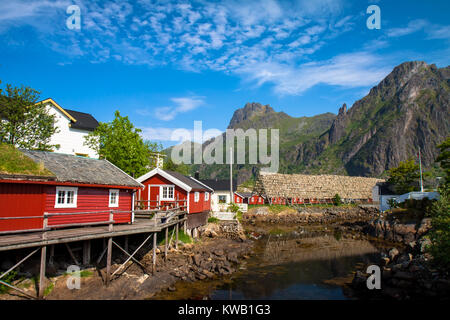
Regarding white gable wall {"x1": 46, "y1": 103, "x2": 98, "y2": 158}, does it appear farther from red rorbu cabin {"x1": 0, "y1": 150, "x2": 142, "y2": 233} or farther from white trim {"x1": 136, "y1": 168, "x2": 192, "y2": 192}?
red rorbu cabin {"x1": 0, "y1": 150, "x2": 142, "y2": 233}

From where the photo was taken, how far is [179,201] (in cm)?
2670

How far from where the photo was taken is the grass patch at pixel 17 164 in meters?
14.6

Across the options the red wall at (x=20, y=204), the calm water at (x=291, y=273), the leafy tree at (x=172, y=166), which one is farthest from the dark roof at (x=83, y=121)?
the calm water at (x=291, y=273)

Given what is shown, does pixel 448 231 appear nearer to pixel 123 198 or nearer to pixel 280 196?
pixel 123 198

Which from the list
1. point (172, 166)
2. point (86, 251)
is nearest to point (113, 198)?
point (86, 251)

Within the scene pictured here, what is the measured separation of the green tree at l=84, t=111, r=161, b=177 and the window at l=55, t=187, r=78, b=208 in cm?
1370

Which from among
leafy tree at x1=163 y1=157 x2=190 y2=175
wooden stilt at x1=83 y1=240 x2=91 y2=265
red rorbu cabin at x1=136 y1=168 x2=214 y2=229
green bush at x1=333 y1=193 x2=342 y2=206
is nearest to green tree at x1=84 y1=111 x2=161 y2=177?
red rorbu cabin at x1=136 y1=168 x2=214 y2=229

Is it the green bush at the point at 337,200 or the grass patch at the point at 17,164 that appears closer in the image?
the grass patch at the point at 17,164

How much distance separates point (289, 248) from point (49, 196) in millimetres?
23734

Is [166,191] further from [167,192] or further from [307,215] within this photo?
[307,215]

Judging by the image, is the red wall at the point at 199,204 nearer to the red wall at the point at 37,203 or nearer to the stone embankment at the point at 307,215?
the red wall at the point at 37,203

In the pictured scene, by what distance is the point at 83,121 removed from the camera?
1594 inches

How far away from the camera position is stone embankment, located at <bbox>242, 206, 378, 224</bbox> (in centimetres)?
5619

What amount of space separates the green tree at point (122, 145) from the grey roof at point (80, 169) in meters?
9.35
